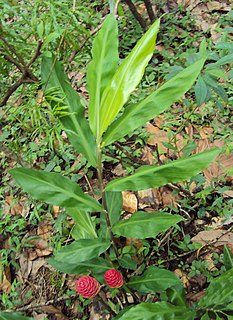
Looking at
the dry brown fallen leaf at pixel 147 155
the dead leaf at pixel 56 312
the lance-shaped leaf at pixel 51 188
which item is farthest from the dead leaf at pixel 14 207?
A: the lance-shaped leaf at pixel 51 188

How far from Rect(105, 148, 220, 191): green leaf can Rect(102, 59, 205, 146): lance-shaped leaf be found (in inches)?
4.6

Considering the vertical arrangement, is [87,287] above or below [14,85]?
below

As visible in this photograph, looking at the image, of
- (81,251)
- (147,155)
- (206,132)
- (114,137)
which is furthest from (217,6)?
(81,251)

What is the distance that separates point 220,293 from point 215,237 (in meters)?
0.51

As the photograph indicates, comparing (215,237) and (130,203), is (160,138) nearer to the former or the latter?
(130,203)

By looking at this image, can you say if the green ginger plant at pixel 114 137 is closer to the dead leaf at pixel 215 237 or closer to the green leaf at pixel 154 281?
the green leaf at pixel 154 281

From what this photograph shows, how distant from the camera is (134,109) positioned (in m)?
1.03

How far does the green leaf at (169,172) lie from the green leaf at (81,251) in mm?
239

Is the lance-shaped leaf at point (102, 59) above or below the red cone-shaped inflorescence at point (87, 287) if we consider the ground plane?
above

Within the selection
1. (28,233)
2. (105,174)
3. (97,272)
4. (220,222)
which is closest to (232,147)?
(220,222)

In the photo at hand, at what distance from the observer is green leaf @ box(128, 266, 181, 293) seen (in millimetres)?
1278

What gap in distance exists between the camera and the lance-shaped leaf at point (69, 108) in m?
1.13

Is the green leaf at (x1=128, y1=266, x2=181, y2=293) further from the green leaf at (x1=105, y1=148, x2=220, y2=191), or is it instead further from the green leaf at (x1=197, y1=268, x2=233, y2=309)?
the green leaf at (x1=105, y1=148, x2=220, y2=191)

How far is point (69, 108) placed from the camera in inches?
45.6
